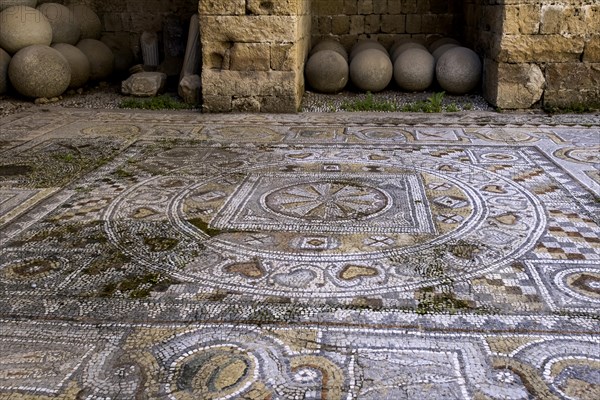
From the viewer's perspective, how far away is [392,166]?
5480 mm

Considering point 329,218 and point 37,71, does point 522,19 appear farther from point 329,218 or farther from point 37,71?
point 37,71

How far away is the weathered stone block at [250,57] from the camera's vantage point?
771 centimetres

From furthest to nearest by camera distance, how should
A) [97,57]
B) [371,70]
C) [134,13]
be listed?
[134,13] → [97,57] → [371,70]

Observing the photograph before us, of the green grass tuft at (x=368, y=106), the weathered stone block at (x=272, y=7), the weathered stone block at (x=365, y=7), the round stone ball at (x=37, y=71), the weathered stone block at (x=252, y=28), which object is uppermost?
the weathered stone block at (x=365, y=7)

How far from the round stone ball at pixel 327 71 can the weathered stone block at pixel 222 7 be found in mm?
1531

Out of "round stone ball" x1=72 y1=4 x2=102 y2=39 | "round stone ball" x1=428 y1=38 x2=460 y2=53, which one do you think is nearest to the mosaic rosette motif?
"round stone ball" x1=428 y1=38 x2=460 y2=53

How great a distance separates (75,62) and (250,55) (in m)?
3.09

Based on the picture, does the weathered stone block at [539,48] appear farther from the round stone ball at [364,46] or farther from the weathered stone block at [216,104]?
the weathered stone block at [216,104]

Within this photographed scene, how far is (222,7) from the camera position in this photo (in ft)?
24.9

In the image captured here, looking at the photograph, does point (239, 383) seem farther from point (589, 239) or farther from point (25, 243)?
point (589, 239)

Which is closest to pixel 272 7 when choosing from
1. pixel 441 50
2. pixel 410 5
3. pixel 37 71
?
pixel 441 50

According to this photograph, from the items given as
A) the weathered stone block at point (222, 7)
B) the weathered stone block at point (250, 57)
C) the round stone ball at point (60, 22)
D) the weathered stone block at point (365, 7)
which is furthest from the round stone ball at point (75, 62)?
the weathered stone block at point (365, 7)

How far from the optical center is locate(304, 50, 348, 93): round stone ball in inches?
340

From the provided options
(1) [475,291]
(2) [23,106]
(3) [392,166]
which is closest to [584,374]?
(1) [475,291]
